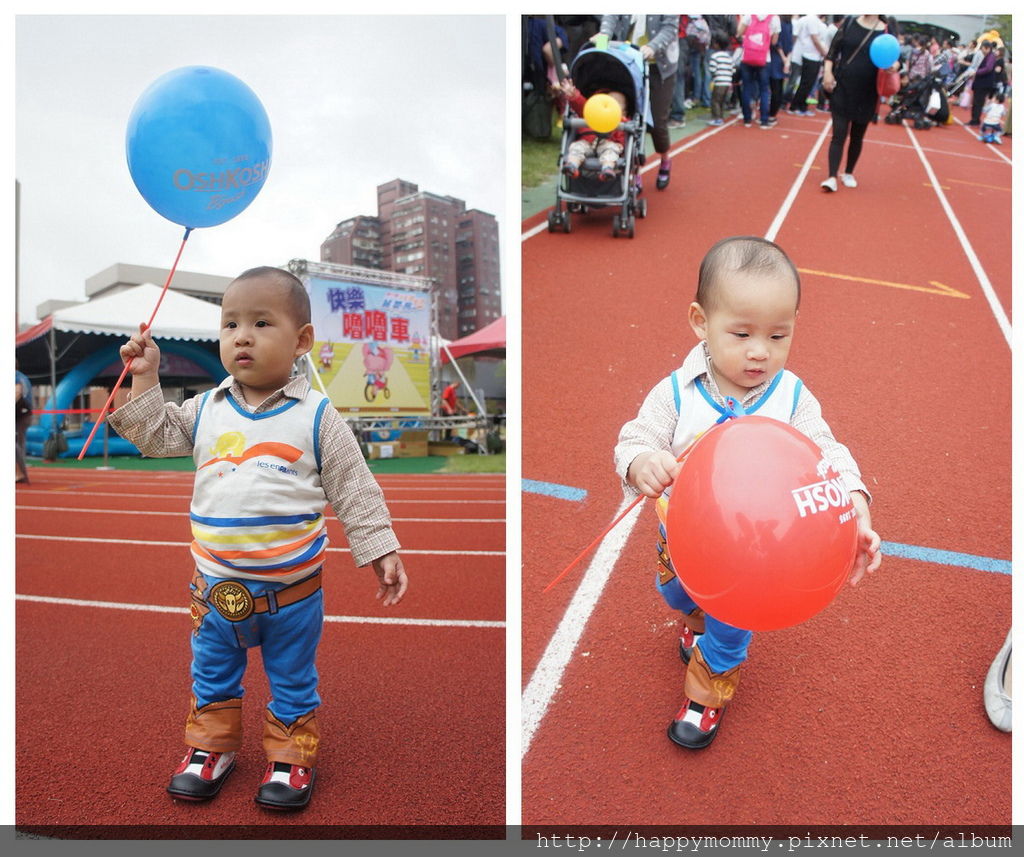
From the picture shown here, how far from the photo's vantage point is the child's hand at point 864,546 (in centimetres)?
173

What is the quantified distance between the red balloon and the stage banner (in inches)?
198

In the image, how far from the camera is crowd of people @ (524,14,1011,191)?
606 centimetres

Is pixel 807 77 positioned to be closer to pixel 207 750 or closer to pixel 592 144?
pixel 592 144

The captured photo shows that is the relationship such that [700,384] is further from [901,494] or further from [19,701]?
[19,701]

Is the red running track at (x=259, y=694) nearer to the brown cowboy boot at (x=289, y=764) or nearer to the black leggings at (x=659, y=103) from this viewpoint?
the brown cowboy boot at (x=289, y=764)

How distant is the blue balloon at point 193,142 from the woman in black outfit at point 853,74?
5491 millimetres

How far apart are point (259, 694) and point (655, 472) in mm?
1832

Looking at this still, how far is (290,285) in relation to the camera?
205 centimetres

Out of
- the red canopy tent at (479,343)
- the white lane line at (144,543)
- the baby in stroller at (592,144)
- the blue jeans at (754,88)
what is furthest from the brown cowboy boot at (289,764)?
the red canopy tent at (479,343)

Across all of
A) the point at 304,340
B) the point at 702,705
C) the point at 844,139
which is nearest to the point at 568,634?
the point at 702,705

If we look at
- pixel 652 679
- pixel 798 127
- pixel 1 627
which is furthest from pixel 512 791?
pixel 798 127

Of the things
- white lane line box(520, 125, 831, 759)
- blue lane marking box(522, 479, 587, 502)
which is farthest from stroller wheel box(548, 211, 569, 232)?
white lane line box(520, 125, 831, 759)

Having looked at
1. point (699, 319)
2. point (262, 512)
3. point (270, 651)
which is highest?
point (699, 319)

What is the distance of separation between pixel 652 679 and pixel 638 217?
16.0 feet
